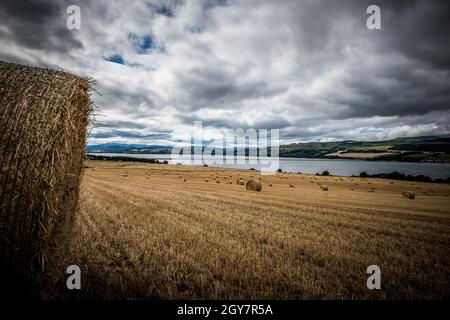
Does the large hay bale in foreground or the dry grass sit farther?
the dry grass

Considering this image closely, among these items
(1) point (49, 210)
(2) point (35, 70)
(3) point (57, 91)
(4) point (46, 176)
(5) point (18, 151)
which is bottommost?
(1) point (49, 210)

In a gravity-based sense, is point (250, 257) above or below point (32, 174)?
below

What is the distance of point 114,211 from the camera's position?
380 inches

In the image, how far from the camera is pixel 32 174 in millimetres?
3730

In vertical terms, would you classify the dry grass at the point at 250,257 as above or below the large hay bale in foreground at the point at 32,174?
below

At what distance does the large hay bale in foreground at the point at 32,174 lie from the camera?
3.62m

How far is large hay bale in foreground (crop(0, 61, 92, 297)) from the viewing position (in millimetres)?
3625

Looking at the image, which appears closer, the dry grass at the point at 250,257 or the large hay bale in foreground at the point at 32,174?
the large hay bale in foreground at the point at 32,174

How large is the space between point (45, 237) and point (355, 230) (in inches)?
345

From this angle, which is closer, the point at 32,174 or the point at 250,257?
the point at 32,174

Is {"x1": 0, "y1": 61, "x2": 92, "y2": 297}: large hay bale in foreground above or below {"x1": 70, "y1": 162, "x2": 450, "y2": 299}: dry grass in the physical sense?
above
